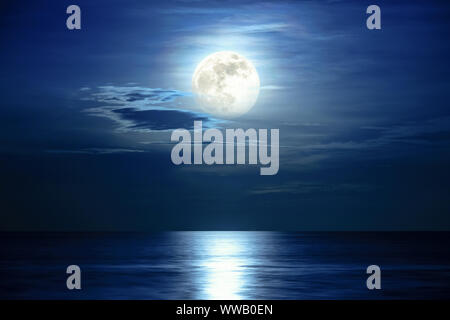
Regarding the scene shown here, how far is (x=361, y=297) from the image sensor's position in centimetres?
3678

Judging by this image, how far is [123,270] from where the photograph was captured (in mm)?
55906

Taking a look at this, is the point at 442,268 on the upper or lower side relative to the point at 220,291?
upper

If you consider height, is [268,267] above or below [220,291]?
above

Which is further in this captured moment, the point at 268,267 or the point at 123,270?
the point at 268,267

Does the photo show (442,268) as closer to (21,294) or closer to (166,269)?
(166,269)
